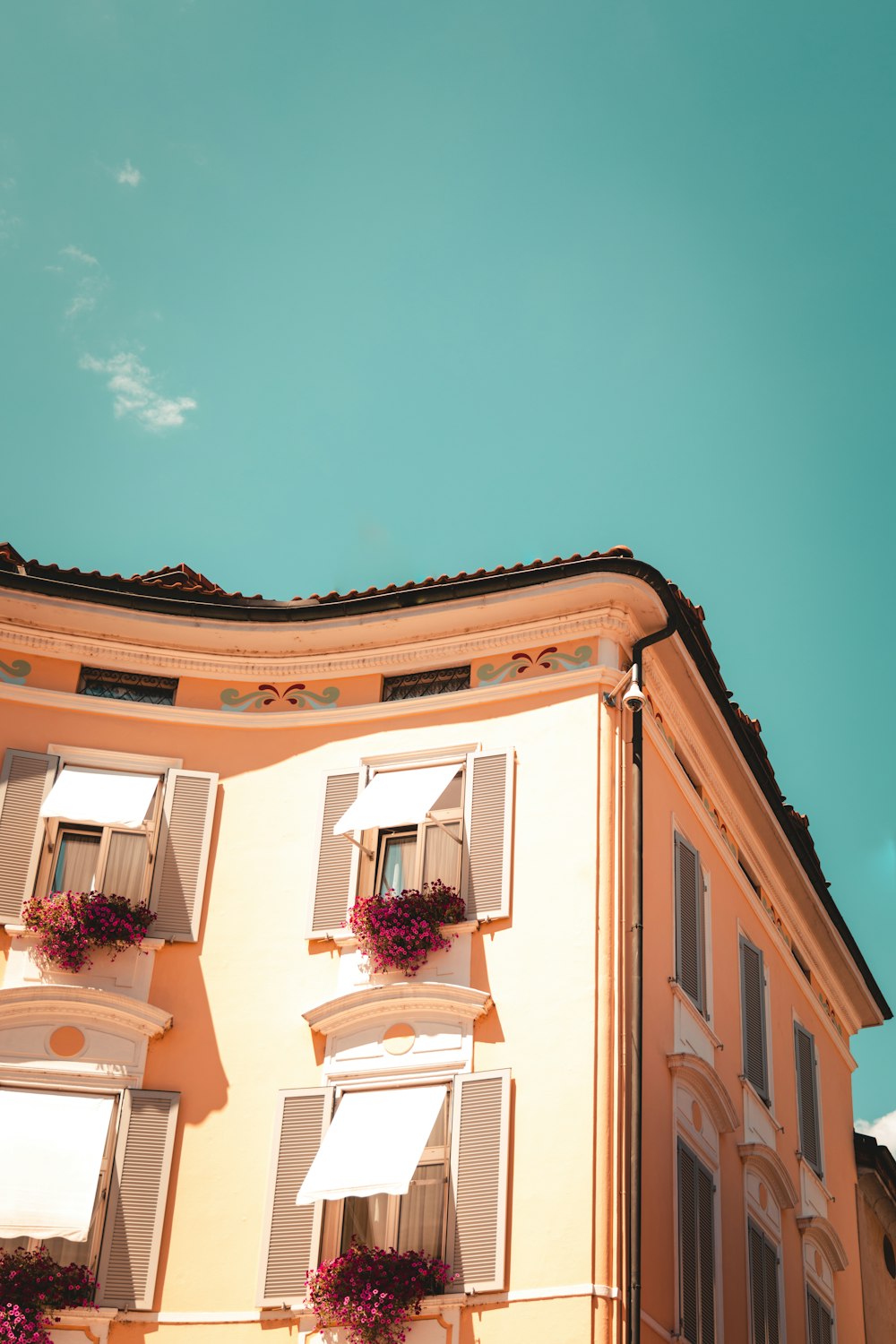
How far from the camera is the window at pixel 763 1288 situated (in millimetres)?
17938

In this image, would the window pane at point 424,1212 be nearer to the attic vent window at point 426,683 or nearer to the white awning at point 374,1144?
the white awning at point 374,1144

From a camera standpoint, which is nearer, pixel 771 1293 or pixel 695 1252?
pixel 695 1252

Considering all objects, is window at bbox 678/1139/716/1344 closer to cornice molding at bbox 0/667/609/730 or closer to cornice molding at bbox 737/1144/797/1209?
cornice molding at bbox 737/1144/797/1209

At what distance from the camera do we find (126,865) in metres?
17.2

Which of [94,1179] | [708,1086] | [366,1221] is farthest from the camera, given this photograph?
[708,1086]

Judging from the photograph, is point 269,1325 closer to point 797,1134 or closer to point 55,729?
point 55,729

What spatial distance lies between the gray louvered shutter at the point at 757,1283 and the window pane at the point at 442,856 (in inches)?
208

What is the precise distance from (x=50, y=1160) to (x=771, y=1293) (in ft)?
26.7

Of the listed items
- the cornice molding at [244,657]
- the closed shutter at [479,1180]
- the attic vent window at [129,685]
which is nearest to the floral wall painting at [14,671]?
the cornice molding at [244,657]

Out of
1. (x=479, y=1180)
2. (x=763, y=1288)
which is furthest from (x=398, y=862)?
→ (x=763, y=1288)

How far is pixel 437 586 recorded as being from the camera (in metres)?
17.7

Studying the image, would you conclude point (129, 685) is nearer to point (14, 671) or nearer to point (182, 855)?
point (14, 671)

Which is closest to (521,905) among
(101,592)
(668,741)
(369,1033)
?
(369,1033)

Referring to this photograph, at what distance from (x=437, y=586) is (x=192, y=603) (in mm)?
2659
